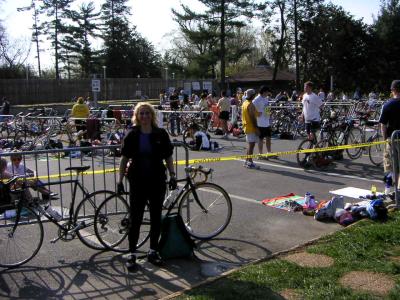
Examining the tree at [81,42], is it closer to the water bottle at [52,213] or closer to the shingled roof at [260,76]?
the shingled roof at [260,76]

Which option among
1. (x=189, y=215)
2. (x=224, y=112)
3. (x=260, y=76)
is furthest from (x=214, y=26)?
(x=189, y=215)

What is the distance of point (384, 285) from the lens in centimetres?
459

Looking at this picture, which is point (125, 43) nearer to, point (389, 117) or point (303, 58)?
point (303, 58)

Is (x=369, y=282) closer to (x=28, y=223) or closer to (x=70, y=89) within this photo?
(x=28, y=223)

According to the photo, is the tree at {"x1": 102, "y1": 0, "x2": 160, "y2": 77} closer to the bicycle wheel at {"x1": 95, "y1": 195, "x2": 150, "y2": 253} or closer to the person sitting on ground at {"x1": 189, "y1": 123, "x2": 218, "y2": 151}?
the person sitting on ground at {"x1": 189, "y1": 123, "x2": 218, "y2": 151}

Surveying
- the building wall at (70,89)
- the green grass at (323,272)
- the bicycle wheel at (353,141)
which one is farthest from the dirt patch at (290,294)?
the building wall at (70,89)

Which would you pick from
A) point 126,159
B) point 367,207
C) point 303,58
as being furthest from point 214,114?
point 303,58

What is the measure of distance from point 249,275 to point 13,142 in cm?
1344

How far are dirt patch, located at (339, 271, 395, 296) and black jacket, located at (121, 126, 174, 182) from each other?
2.15m

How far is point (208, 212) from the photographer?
6.34 metres

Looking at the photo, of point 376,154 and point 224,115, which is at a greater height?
point 224,115

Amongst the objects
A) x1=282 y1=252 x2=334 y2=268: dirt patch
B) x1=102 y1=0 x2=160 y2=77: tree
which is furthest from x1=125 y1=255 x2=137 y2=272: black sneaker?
x1=102 y1=0 x2=160 y2=77: tree

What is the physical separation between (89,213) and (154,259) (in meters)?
1.06

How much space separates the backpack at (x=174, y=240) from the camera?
5.56 m
